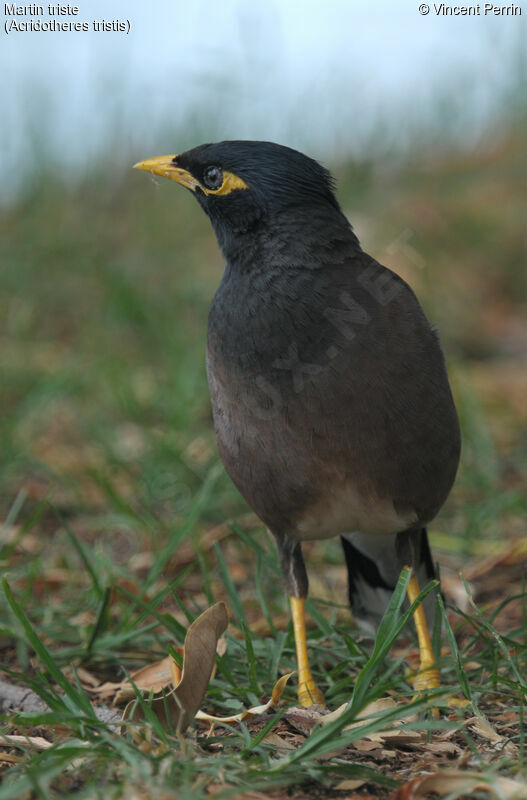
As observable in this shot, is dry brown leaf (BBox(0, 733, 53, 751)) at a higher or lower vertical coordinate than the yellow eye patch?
lower

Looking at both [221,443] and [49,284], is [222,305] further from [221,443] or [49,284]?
[49,284]

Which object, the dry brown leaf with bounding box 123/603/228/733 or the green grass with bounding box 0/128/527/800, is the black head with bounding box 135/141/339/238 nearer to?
the green grass with bounding box 0/128/527/800

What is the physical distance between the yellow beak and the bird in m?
0.09

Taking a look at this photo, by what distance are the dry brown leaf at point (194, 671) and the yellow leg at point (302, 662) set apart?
45cm

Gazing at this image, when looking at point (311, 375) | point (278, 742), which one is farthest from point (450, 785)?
point (311, 375)

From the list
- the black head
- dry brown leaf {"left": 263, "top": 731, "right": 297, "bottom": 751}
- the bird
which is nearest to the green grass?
dry brown leaf {"left": 263, "top": 731, "right": 297, "bottom": 751}

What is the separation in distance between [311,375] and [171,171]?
1.02m

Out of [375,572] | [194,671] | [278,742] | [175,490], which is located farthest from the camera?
[175,490]

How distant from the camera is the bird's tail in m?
3.63

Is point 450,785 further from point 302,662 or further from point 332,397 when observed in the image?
point 332,397

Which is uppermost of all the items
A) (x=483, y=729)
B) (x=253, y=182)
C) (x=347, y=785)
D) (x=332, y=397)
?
(x=253, y=182)

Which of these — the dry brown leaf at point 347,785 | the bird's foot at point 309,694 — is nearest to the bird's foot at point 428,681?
the bird's foot at point 309,694

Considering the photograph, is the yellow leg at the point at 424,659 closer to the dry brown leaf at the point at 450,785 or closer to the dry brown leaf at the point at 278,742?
the dry brown leaf at the point at 278,742

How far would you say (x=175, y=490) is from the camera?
4.87 metres
